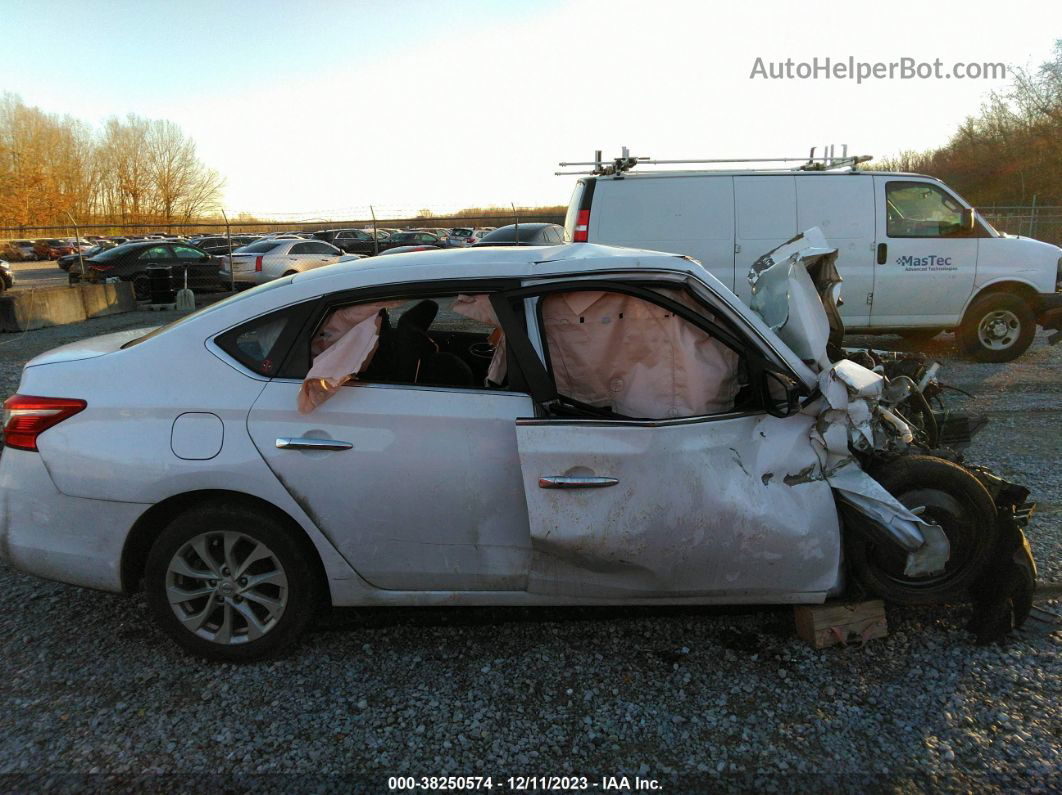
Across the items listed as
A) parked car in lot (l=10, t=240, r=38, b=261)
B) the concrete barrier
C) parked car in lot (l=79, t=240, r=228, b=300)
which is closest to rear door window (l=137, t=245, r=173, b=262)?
parked car in lot (l=79, t=240, r=228, b=300)

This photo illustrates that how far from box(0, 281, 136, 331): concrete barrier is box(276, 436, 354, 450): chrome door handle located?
12936 mm

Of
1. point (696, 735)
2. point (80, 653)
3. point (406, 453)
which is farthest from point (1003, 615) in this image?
point (80, 653)

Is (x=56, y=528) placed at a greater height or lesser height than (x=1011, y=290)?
lesser

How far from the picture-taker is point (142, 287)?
19.5 metres

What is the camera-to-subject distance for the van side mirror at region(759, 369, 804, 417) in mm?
2920

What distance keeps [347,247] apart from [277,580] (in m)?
29.8

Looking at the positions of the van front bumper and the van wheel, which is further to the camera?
the van wheel

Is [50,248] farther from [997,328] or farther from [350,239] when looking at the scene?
[997,328]

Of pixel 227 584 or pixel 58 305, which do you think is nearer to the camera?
pixel 227 584

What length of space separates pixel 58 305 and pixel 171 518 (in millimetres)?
13609

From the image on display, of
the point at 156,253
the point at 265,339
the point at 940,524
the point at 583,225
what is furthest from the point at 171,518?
the point at 156,253

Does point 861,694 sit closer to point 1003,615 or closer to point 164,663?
point 1003,615

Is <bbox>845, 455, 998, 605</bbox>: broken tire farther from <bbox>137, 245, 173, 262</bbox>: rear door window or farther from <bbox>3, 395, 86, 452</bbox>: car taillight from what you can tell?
<bbox>137, 245, 173, 262</bbox>: rear door window

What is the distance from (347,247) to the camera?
3108 centimetres
